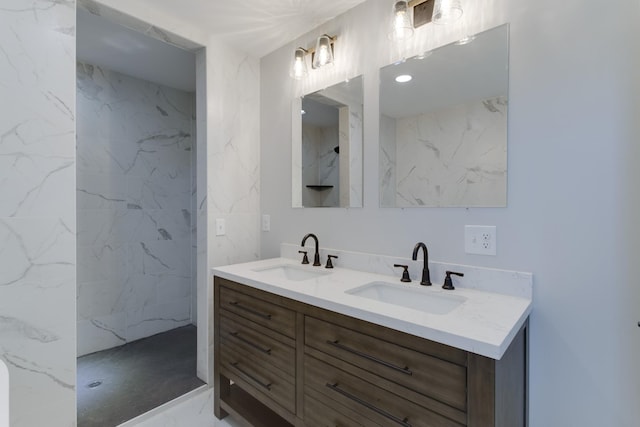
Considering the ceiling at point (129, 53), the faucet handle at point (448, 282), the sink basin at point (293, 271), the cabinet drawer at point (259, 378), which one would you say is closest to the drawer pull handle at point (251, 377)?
the cabinet drawer at point (259, 378)

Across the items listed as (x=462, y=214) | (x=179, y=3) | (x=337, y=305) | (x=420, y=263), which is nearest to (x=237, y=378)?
(x=337, y=305)

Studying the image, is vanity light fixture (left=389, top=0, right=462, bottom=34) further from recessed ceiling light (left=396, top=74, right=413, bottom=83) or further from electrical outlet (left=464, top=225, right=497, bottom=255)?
electrical outlet (left=464, top=225, right=497, bottom=255)

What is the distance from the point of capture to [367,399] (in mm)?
1080

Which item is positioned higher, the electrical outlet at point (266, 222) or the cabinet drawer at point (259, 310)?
the electrical outlet at point (266, 222)

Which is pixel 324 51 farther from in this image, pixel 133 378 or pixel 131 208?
pixel 133 378

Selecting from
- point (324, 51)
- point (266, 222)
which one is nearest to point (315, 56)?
point (324, 51)

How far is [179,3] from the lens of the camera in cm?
171

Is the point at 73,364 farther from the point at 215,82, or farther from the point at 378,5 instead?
the point at 378,5

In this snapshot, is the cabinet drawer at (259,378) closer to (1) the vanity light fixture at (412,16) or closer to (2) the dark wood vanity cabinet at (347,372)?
(2) the dark wood vanity cabinet at (347,372)

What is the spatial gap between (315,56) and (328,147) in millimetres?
545

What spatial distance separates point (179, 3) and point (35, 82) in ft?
2.69

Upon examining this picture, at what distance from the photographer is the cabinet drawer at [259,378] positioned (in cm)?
137

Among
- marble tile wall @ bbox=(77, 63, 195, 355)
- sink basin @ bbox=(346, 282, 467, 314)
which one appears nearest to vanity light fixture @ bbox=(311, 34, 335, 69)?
sink basin @ bbox=(346, 282, 467, 314)

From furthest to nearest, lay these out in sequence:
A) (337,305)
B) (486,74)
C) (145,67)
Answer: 1. (145,67)
2. (486,74)
3. (337,305)
